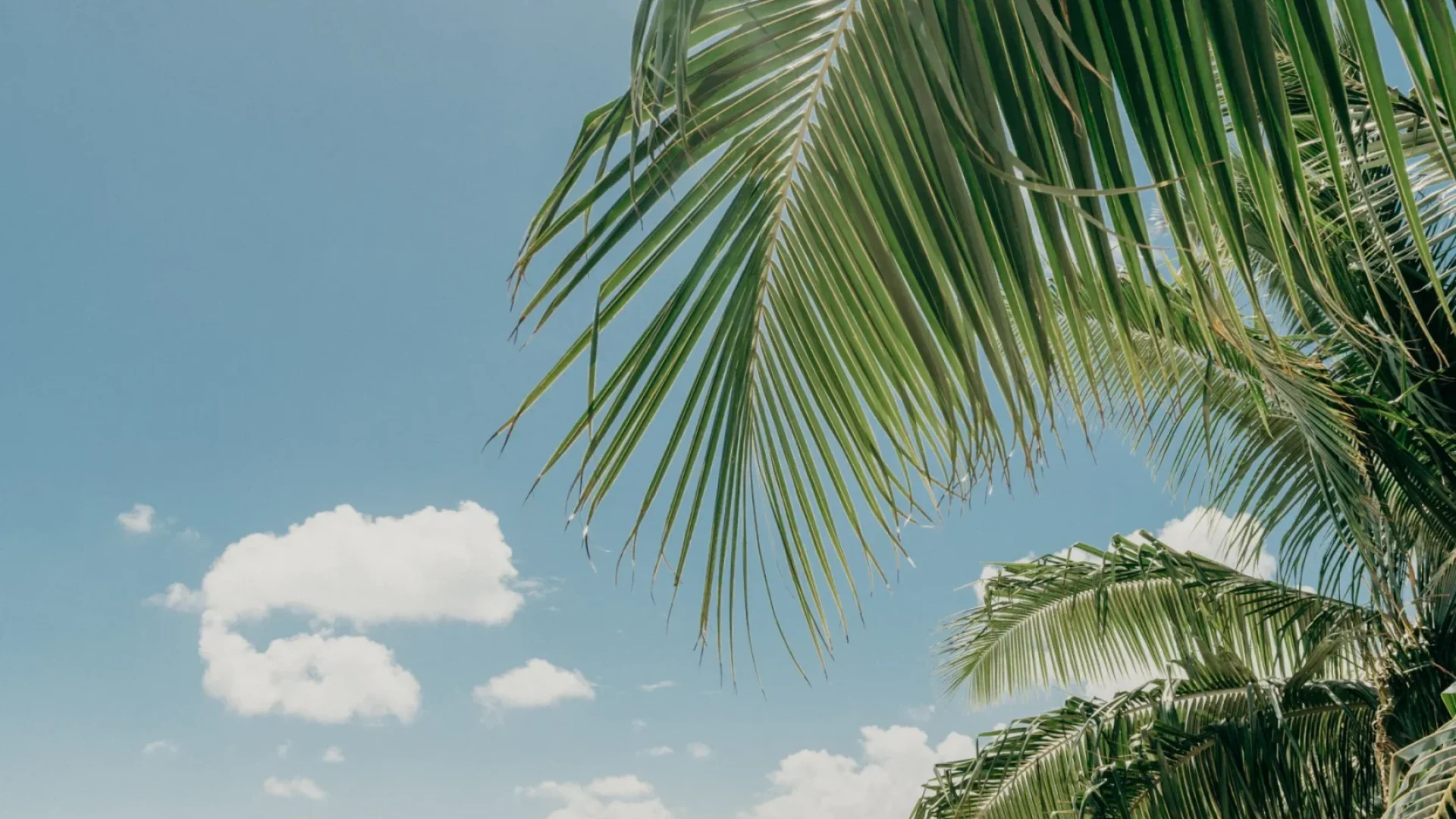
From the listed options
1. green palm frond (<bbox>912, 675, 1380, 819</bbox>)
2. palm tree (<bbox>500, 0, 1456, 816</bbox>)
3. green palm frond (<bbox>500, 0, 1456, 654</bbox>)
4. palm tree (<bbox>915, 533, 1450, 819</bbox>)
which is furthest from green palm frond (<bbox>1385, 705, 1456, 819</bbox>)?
green palm frond (<bbox>912, 675, 1380, 819</bbox>)

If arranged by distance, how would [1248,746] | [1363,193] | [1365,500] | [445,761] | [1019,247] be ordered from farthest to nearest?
[445,761]
[1248,746]
[1365,500]
[1019,247]
[1363,193]

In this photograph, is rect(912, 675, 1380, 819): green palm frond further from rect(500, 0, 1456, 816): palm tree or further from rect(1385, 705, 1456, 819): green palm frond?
rect(500, 0, 1456, 816): palm tree

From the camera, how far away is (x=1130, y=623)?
154 inches

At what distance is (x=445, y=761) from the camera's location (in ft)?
216

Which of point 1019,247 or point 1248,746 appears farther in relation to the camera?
point 1248,746

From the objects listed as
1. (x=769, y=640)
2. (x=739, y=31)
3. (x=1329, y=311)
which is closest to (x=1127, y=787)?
(x=769, y=640)

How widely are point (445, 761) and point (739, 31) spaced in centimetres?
7199

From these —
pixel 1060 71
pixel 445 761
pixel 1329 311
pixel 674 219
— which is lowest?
pixel 1329 311

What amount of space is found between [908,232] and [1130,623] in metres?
3.63

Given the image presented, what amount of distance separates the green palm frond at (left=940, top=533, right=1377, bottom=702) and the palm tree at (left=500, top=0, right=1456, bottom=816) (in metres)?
2.12

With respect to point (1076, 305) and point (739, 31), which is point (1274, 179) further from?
point (739, 31)

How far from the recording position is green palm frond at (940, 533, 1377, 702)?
3.30 m

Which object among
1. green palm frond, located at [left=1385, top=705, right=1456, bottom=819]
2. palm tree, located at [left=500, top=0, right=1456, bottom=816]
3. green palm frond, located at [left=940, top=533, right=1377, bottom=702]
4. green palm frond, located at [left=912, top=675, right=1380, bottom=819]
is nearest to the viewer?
palm tree, located at [left=500, top=0, right=1456, bottom=816]

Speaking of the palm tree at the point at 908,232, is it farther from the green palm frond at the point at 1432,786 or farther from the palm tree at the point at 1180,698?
the palm tree at the point at 1180,698
